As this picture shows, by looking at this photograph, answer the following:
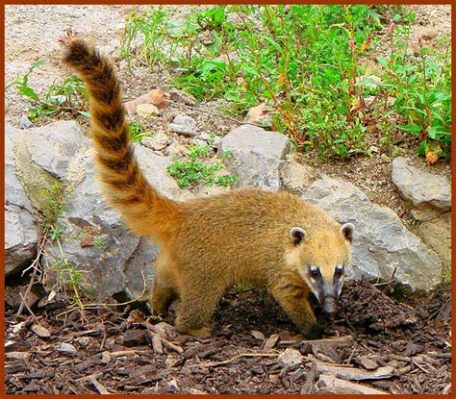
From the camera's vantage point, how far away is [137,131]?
8.62 metres

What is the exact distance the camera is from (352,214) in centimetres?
809

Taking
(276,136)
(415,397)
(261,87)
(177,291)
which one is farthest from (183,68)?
(415,397)

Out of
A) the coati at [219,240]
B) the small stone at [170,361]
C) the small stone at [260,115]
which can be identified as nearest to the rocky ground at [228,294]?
the small stone at [170,361]

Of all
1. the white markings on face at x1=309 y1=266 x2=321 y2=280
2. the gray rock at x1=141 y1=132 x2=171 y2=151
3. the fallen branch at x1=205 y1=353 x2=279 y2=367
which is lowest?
the fallen branch at x1=205 y1=353 x2=279 y2=367

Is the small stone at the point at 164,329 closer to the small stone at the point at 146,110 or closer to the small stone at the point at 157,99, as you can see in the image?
the small stone at the point at 146,110

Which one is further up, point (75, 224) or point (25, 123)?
point (25, 123)

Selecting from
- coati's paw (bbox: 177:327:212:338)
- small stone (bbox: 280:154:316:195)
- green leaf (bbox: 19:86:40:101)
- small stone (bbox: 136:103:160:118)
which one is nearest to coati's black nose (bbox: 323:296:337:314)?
coati's paw (bbox: 177:327:212:338)

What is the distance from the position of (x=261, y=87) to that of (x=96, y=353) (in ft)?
11.0

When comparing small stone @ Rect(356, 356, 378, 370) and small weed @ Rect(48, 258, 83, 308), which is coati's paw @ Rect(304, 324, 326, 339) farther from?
small weed @ Rect(48, 258, 83, 308)

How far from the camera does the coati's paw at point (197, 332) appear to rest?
7.27 m

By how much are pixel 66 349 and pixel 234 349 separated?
1.24 meters

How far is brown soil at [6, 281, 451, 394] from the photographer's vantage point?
636 cm

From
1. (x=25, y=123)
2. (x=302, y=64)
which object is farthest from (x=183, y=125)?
(x=25, y=123)

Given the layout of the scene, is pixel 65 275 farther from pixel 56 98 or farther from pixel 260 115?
pixel 260 115
